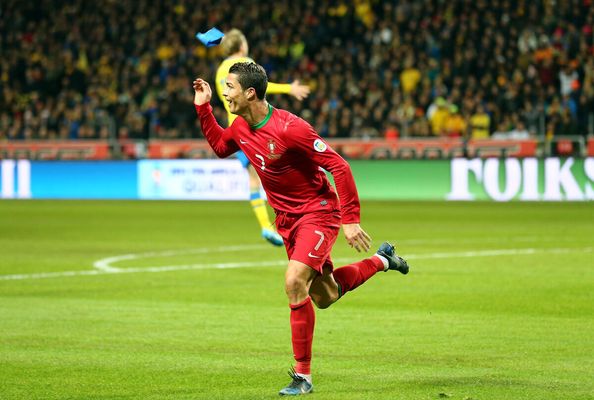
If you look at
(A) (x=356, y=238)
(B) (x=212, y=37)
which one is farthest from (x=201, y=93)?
(B) (x=212, y=37)

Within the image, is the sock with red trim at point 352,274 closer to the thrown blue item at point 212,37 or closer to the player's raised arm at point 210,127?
the player's raised arm at point 210,127

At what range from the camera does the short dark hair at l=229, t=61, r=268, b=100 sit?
6926 mm

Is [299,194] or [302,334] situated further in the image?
[299,194]

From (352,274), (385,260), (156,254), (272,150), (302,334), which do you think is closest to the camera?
(302,334)

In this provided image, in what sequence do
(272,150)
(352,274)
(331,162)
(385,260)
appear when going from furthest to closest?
(385,260)
(352,274)
(272,150)
(331,162)

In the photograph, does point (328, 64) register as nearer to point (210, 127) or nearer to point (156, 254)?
point (156, 254)

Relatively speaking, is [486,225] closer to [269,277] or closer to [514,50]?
[269,277]

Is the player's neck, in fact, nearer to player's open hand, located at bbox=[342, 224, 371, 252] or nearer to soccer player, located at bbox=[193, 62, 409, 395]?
soccer player, located at bbox=[193, 62, 409, 395]

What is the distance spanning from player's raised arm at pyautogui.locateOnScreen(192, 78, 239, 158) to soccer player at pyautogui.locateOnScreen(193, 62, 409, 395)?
41 mm

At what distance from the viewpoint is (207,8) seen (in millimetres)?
35219

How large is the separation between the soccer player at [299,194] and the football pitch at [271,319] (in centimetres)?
46

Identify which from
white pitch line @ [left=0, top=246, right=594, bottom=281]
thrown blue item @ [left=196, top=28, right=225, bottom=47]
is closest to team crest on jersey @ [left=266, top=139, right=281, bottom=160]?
thrown blue item @ [left=196, top=28, right=225, bottom=47]

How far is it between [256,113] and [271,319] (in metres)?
3.01

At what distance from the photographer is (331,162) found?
6.86 metres
